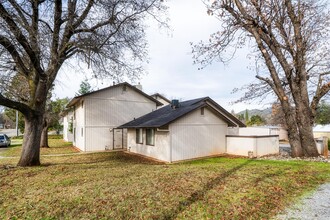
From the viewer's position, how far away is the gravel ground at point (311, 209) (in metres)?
5.00

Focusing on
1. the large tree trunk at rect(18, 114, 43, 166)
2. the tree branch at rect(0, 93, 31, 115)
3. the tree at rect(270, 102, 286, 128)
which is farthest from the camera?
the tree at rect(270, 102, 286, 128)

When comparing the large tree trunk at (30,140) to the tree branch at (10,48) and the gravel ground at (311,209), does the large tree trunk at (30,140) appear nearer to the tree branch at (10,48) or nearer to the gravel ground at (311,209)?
A: the tree branch at (10,48)

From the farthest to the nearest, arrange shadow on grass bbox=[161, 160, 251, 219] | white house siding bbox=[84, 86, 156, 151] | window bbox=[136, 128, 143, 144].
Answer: white house siding bbox=[84, 86, 156, 151], window bbox=[136, 128, 143, 144], shadow on grass bbox=[161, 160, 251, 219]

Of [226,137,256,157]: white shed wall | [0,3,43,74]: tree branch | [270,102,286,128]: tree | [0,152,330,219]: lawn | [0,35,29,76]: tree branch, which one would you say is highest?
[0,3,43,74]: tree branch

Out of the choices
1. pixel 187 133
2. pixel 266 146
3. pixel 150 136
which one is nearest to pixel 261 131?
pixel 266 146

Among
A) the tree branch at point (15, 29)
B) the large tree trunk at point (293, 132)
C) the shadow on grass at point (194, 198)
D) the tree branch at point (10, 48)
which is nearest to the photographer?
the shadow on grass at point (194, 198)

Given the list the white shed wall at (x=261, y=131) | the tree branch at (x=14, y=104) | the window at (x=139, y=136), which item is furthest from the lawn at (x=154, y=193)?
the white shed wall at (x=261, y=131)

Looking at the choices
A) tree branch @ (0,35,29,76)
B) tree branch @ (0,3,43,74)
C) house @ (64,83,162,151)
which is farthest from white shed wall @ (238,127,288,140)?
tree branch @ (0,3,43,74)

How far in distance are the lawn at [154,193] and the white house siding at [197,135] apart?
14.3 ft

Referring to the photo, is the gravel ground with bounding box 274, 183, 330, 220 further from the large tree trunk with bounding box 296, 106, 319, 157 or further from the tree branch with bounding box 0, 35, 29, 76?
the tree branch with bounding box 0, 35, 29, 76

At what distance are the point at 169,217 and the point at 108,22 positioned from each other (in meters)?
10.1

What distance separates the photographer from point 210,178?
8.06 m

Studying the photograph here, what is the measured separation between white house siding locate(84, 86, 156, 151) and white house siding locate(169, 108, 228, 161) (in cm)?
904

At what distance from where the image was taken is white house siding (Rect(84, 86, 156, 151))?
19453mm
